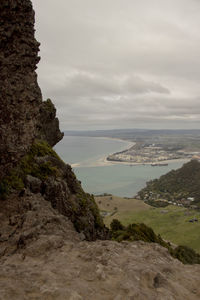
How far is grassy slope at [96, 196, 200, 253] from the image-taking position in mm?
56734

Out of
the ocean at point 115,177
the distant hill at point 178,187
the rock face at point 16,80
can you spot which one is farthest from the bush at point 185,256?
the ocean at point 115,177

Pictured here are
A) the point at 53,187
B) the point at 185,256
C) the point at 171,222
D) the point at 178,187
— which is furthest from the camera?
the point at 178,187

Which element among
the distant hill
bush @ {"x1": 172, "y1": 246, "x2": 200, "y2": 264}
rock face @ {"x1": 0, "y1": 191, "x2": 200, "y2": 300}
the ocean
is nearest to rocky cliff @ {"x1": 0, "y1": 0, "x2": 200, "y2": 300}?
rock face @ {"x1": 0, "y1": 191, "x2": 200, "y2": 300}

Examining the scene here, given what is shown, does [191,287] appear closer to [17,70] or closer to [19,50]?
[17,70]

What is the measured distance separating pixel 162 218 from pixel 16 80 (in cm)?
7569

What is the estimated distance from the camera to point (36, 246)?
7293mm

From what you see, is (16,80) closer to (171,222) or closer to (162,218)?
(171,222)

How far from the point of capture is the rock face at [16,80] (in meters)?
7.70

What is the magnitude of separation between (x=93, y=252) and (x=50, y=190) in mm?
6386

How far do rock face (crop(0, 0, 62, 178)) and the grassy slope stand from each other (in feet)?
174

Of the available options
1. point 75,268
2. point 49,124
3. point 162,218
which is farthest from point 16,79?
point 162,218

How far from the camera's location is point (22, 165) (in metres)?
13.6

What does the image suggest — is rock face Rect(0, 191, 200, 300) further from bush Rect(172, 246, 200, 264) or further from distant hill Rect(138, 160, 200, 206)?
distant hill Rect(138, 160, 200, 206)

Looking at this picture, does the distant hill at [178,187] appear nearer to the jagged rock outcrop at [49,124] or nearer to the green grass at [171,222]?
the green grass at [171,222]
